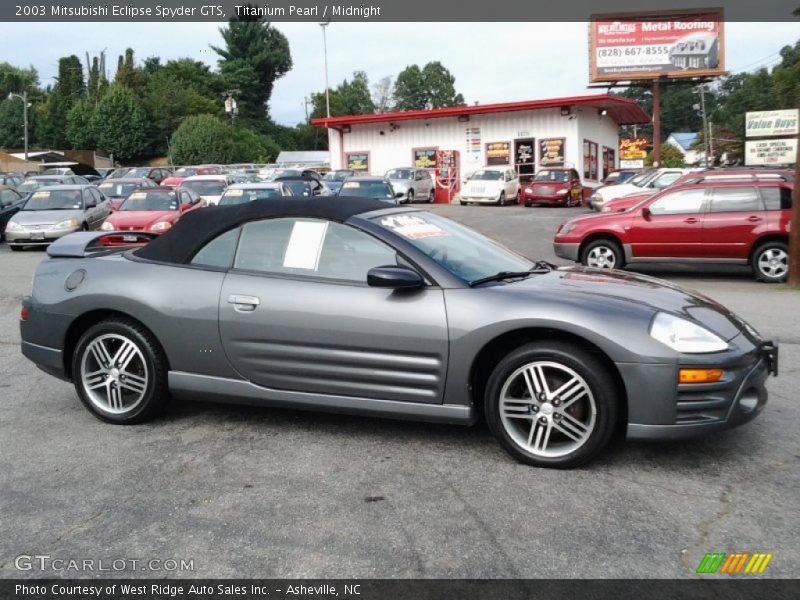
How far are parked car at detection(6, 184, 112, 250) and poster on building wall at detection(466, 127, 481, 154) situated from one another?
69.3 feet

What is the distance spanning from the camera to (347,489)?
4004mm

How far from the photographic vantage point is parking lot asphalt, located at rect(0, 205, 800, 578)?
10.8 ft

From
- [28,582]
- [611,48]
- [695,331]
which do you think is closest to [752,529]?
[695,331]

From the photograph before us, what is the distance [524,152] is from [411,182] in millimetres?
6574

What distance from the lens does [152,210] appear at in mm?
18156

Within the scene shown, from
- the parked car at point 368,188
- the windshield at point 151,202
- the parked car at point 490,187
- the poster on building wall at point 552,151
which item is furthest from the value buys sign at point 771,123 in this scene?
the windshield at point 151,202

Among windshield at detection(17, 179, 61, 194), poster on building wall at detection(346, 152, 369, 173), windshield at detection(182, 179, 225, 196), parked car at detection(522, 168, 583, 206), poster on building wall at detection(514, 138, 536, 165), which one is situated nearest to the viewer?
windshield at detection(182, 179, 225, 196)

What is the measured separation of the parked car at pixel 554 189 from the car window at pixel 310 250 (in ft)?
88.8

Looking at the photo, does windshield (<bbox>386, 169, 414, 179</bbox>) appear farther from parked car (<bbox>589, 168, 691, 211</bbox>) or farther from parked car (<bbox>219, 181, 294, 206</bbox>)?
parked car (<bbox>219, 181, 294, 206</bbox>)

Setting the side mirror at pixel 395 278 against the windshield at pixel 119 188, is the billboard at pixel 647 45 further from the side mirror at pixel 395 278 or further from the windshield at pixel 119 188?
the side mirror at pixel 395 278

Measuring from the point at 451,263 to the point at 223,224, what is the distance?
4.86 feet

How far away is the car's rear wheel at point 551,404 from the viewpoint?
408 centimetres

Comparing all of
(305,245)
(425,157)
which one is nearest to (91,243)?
(305,245)

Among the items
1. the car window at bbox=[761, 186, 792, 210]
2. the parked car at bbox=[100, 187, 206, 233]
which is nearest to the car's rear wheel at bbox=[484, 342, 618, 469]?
the car window at bbox=[761, 186, 792, 210]
